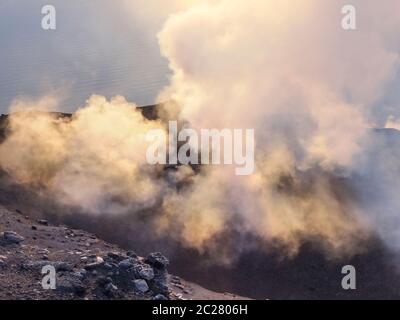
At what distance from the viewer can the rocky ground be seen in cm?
1462

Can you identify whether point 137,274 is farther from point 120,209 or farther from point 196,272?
point 120,209

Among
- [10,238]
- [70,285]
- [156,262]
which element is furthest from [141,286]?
[10,238]

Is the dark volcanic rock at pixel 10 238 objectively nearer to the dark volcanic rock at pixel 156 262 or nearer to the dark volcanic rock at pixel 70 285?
the dark volcanic rock at pixel 70 285

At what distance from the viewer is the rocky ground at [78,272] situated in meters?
14.6

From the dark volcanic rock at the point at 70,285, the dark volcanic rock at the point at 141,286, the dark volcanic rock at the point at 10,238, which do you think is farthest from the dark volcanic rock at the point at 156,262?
the dark volcanic rock at the point at 10,238

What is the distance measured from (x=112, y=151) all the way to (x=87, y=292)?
14.2m

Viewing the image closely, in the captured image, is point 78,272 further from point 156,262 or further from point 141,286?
point 156,262

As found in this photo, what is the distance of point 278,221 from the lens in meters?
24.1

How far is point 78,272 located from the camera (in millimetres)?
15289

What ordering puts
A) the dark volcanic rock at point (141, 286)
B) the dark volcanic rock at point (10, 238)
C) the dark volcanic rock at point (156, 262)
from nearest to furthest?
the dark volcanic rock at point (141, 286) → the dark volcanic rock at point (156, 262) → the dark volcanic rock at point (10, 238)

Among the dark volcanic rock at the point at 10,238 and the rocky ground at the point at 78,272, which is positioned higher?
the dark volcanic rock at the point at 10,238

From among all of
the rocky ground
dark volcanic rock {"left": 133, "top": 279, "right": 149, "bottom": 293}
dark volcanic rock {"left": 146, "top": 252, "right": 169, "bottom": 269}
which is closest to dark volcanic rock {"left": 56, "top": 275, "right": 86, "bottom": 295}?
the rocky ground

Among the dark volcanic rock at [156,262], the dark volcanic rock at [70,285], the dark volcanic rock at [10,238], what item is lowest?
the dark volcanic rock at [70,285]

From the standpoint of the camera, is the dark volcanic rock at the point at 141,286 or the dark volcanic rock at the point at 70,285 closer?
the dark volcanic rock at the point at 70,285
